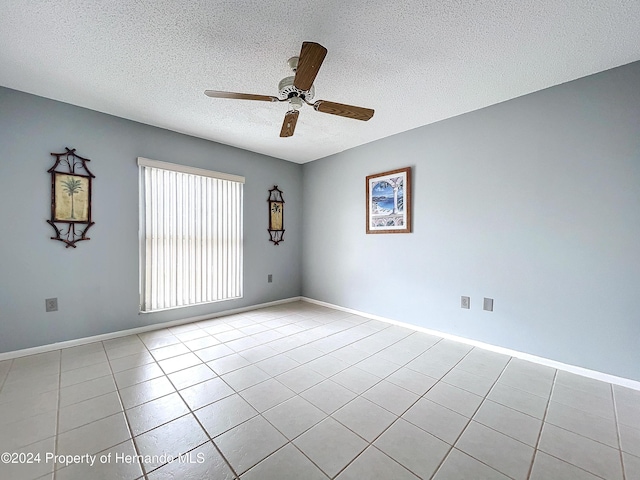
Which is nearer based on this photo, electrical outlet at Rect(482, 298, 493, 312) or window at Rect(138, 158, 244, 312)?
electrical outlet at Rect(482, 298, 493, 312)

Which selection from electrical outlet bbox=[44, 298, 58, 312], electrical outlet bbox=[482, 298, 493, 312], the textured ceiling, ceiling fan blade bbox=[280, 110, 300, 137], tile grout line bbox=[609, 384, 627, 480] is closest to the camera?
tile grout line bbox=[609, 384, 627, 480]

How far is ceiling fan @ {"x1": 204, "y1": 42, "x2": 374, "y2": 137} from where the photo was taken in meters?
1.52

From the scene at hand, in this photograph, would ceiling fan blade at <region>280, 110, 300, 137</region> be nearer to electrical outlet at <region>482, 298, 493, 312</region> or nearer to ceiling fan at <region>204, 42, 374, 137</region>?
ceiling fan at <region>204, 42, 374, 137</region>

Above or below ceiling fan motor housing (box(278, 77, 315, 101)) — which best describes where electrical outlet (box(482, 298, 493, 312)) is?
below

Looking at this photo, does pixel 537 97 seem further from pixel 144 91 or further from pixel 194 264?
pixel 194 264

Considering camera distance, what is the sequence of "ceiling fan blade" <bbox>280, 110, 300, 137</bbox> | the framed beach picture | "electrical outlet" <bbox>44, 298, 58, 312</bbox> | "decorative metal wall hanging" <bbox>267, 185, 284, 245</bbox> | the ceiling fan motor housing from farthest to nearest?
"decorative metal wall hanging" <bbox>267, 185, 284, 245</bbox> → the framed beach picture → "electrical outlet" <bbox>44, 298, 58, 312</bbox> → "ceiling fan blade" <bbox>280, 110, 300, 137</bbox> → the ceiling fan motor housing

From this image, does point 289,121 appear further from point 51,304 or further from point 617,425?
point 617,425

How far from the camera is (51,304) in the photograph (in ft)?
8.59

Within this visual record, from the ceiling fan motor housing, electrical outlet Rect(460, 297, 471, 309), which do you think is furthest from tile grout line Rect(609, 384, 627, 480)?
the ceiling fan motor housing

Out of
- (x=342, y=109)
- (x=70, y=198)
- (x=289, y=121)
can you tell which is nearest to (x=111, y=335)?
(x=70, y=198)

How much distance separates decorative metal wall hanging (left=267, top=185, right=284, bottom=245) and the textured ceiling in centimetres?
173

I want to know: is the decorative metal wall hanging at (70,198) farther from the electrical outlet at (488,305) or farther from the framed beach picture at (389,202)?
the electrical outlet at (488,305)

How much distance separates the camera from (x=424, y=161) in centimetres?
319

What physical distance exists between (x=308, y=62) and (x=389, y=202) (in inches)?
88.7
